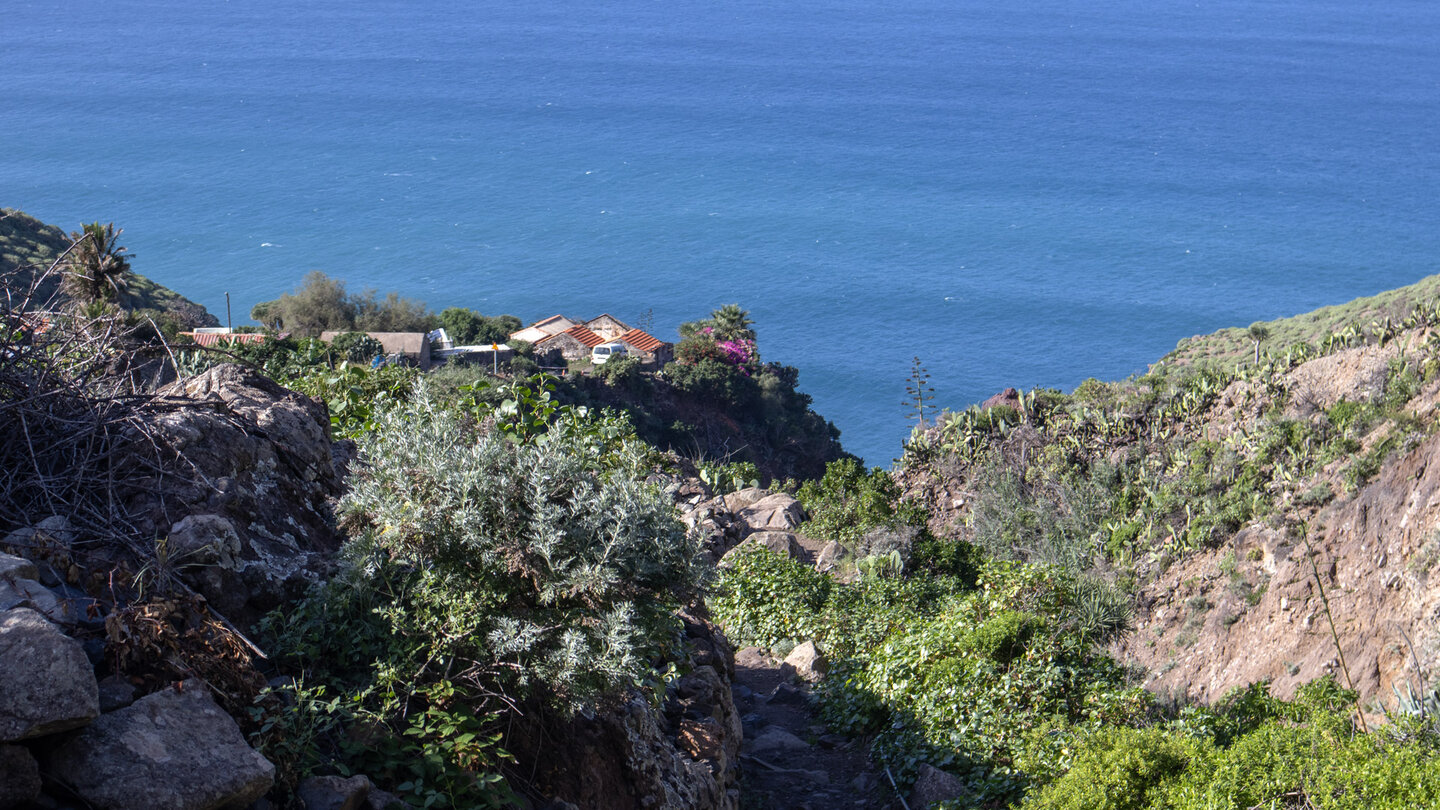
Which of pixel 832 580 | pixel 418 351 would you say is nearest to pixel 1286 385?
pixel 832 580

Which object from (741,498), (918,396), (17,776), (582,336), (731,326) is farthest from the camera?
(582,336)

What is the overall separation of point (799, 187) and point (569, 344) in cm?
7155

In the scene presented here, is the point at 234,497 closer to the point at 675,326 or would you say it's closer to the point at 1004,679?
the point at 1004,679

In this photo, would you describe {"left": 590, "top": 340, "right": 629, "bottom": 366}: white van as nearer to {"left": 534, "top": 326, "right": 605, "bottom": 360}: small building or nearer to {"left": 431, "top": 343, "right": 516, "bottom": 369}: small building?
{"left": 534, "top": 326, "right": 605, "bottom": 360}: small building

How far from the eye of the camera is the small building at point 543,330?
50328 mm

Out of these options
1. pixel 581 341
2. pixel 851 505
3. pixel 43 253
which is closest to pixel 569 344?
pixel 581 341

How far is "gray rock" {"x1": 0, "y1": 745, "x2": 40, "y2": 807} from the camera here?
119 inches

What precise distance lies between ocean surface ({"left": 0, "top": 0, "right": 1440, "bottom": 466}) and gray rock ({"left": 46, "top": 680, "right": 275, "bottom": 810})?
2211 inches

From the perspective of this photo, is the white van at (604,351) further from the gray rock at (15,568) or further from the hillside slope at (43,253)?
the gray rock at (15,568)

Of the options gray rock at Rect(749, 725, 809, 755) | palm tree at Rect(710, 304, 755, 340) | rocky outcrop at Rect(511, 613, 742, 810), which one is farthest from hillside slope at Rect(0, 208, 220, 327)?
→ rocky outcrop at Rect(511, 613, 742, 810)

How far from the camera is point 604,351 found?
4712 centimetres

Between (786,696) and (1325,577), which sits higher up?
(1325,577)

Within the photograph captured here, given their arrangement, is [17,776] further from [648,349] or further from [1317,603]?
[648,349]

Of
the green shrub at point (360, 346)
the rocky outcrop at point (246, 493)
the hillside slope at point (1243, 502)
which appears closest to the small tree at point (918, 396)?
the hillside slope at point (1243, 502)
